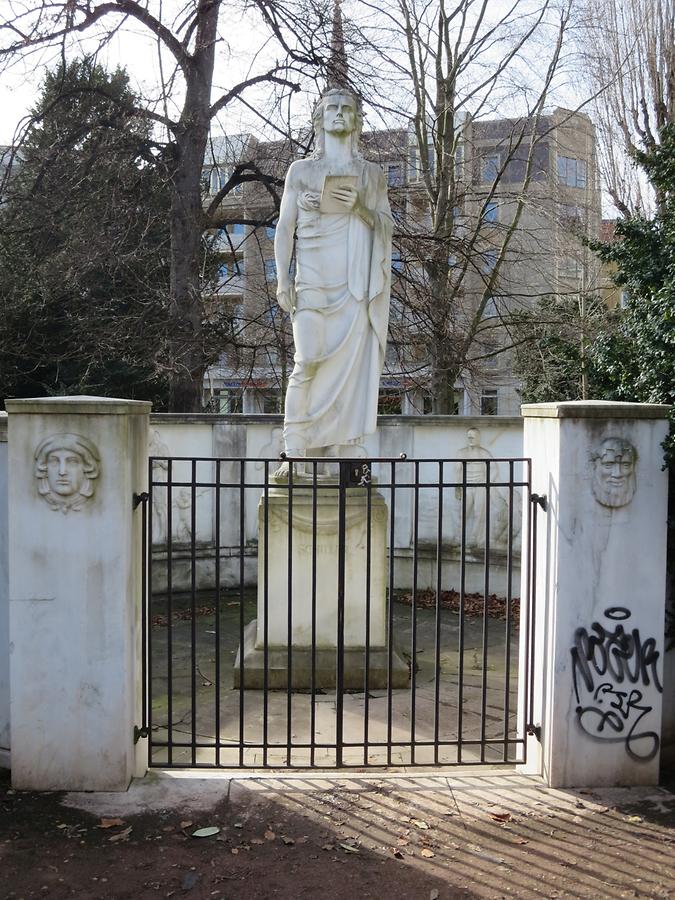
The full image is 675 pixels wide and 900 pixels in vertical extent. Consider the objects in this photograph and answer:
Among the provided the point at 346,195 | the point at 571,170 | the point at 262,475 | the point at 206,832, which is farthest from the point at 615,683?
the point at 571,170

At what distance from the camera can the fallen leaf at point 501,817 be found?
3895mm

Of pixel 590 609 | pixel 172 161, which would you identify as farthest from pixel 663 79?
pixel 590 609

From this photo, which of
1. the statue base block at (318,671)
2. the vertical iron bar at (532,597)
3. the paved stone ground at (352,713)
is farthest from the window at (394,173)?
the vertical iron bar at (532,597)

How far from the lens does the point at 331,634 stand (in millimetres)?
6270

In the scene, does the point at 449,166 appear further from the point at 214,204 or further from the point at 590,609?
the point at 590,609

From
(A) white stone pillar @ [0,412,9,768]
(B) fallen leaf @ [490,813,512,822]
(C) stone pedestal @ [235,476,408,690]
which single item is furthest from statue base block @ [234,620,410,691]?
(B) fallen leaf @ [490,813,512,822]

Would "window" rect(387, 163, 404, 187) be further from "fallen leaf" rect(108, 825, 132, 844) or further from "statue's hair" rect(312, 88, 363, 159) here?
"fallen leaf" rect(108, 825, 132, 844)

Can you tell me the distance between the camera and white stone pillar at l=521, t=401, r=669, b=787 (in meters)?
4.25

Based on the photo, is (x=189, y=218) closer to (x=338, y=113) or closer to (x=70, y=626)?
(x=338, y=113)

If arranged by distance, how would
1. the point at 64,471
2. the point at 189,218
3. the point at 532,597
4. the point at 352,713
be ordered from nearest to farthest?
the point at 64,471
the point at 532,597
the point at 352,713
the point at 189,218

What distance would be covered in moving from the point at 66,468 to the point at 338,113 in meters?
3.64

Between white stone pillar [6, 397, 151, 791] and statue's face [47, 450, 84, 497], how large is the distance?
7 cm

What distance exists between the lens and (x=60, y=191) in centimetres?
1295

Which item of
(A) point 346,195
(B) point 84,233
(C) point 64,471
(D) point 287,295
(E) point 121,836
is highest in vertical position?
(B) point 84,233
